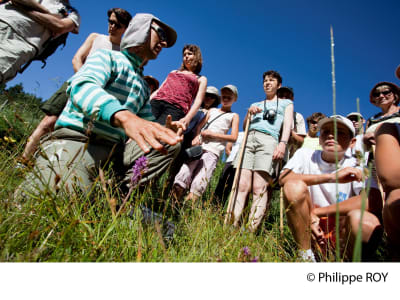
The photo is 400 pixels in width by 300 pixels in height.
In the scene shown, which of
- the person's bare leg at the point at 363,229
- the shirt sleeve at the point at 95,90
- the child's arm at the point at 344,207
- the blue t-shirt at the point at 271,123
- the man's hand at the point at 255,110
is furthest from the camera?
the man's hand at the point at 255,110

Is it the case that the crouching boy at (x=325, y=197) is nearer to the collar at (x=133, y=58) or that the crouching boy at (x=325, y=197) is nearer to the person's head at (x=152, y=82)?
the collar at (x=133, y=58)

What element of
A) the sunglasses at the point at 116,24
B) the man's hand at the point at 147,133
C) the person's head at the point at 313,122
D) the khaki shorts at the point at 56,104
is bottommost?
the man's hand at the point at 147,133

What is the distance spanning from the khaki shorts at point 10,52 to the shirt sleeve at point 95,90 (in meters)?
1.01

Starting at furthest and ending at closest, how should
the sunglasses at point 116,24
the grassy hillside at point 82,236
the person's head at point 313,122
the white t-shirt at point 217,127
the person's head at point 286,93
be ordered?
the person's head at point 313,122 < the person's head at point 286,93 < the white t-shirt at point 217,127 < the sunglasses at point 116,24 < the grassy hillside at point 82,236

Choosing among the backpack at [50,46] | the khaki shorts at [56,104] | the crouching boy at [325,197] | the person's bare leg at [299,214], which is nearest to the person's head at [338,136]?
the crouching boy at [325,197]

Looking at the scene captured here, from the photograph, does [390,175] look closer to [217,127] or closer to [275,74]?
[217,127]

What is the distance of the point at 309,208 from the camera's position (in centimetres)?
238

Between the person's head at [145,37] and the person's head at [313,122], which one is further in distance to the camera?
the person's head at [313,122]

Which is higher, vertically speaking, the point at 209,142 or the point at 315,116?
the point at 315,116

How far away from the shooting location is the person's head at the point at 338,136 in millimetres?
2742

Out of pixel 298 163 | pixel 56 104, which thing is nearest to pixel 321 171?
pixel 298 163

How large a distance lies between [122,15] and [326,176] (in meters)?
2.96

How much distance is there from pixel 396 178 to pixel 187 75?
2.80 m

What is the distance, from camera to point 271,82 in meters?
4.34
